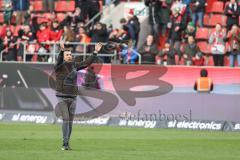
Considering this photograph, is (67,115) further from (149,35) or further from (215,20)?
(215,20)

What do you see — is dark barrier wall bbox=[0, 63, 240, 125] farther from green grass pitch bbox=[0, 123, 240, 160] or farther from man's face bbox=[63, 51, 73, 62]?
man's face bbox=[63, 51, 73, 62]

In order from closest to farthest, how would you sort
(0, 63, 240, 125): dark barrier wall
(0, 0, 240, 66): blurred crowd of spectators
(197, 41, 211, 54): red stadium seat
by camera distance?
(0, 63, 240, 125): dark barrier wall
(0, 0, 240, 66): blurred crowd of spectators
(197, 41, 211, 54): red stadium seat

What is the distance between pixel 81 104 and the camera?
28.0m

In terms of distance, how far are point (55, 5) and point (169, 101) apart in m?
12.8

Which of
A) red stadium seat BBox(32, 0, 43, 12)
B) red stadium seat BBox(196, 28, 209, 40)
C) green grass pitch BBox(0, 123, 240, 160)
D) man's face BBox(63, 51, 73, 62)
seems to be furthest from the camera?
red stadium seat BBox(32, 0, 43, 12)

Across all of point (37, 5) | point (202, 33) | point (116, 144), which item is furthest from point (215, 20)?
point (116, 144)

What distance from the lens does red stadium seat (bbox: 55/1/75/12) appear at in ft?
122

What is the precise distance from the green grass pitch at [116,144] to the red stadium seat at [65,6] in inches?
452

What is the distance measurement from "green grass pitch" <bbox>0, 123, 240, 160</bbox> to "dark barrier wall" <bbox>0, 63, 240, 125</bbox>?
1250mm

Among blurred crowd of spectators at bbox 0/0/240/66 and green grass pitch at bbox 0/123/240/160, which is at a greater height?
blurred crowd of spectators at bbox 0/0/240/66

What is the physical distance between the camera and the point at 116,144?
20.2 meters

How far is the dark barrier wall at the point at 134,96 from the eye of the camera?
26.1m

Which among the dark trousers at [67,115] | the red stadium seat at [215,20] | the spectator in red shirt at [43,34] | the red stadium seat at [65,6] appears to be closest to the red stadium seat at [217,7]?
the red stadium seat at [215,20]

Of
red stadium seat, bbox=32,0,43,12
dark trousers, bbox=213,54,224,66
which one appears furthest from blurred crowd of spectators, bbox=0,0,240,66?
red stadium seat, bbox=32,0,43,12
